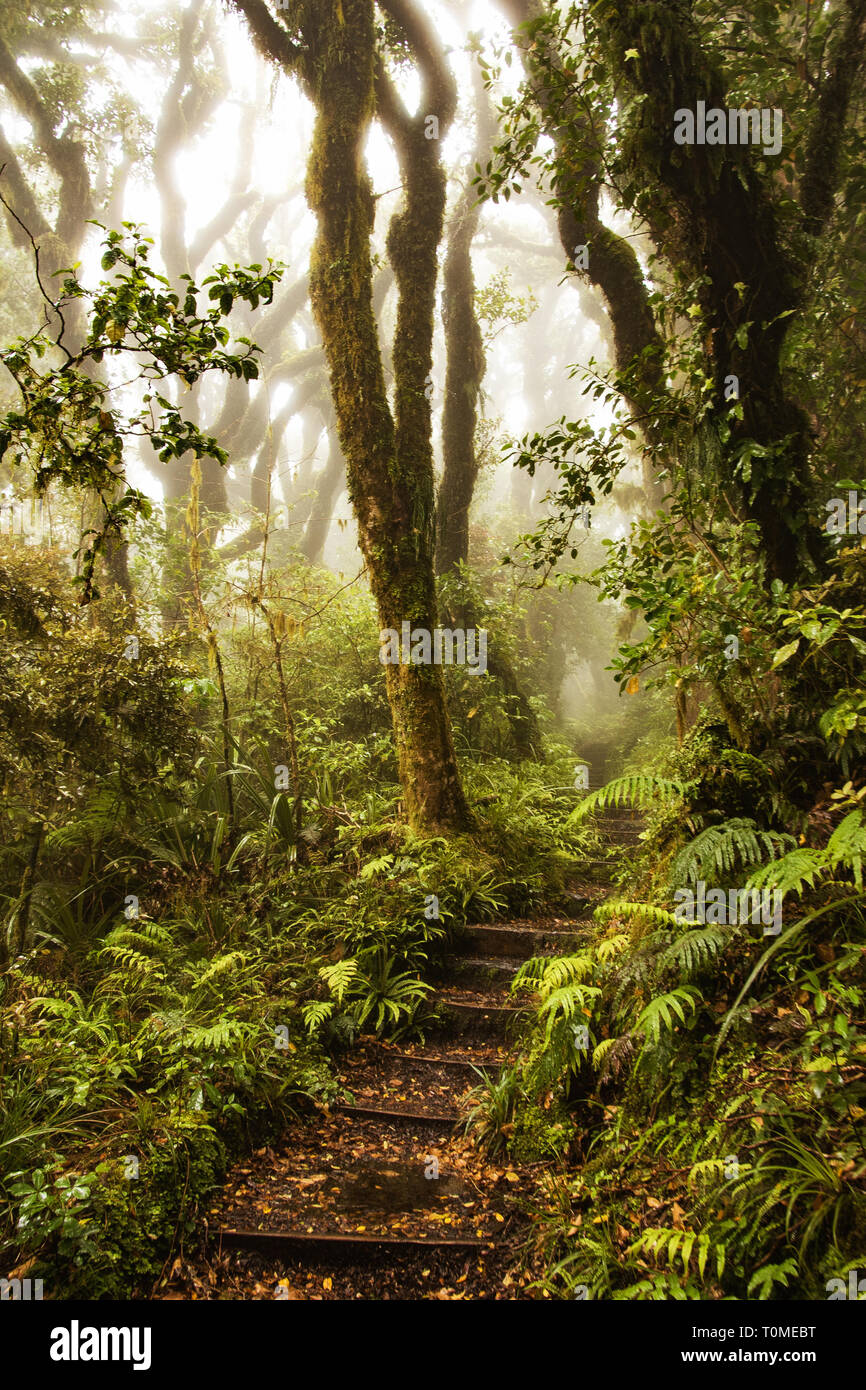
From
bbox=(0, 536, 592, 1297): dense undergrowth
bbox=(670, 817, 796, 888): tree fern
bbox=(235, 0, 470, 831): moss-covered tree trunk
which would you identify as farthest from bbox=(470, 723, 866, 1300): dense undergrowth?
bbox=(235, 0, 470, 831): moss-covered tree trunk

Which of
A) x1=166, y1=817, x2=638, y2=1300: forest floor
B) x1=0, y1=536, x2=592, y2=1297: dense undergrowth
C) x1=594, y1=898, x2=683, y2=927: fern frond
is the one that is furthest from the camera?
x1=594, y1=898, x2=683, y2=927: fern frond

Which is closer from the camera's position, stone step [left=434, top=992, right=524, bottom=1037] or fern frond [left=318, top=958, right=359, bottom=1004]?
fern frond [left=318, top=958, right=359, bottom=1004]

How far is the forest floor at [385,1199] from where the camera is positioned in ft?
8.98

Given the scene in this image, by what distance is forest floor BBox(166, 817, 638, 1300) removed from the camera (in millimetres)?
2738

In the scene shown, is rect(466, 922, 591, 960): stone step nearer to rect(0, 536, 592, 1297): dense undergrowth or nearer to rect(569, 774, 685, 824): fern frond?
rect(0, 536, 592, 1297): dense undergrowth

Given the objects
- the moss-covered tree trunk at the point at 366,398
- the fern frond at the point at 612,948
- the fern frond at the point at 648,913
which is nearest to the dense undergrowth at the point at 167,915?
the moss-covered tree trunk at the point at 366,398

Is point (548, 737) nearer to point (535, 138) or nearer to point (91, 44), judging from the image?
point (535, 138)

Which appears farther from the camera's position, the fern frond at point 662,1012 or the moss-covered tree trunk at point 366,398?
the moss-covered tree trunk at point 366,398

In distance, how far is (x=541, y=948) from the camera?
5141 mm

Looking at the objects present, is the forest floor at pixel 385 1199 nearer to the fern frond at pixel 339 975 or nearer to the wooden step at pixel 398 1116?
the wooden step at pixel 398 1116

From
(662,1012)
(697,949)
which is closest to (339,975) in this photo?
(662,1012)

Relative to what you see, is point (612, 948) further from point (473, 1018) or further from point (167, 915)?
point (167, 915)

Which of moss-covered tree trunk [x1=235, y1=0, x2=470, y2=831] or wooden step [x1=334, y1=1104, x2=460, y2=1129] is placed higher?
moss-covered tree trunk [x1=235, y1=0, x2=470, y2=831]
